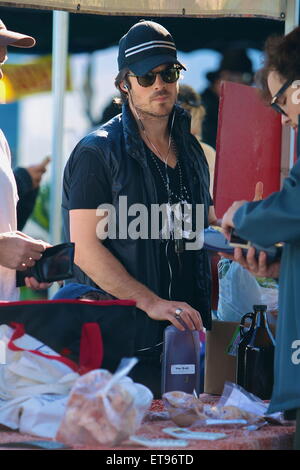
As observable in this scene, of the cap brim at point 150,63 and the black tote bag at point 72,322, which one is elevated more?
the cap brim at point 150,63

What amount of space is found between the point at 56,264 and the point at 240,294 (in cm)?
93

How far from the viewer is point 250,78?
5.16m

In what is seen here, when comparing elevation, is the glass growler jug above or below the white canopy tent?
below

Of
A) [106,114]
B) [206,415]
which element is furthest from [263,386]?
[106,114]

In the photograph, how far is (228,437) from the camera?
2023 millimetres

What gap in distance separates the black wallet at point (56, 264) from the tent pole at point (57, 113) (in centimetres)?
159

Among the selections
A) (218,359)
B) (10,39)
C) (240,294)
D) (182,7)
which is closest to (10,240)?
(10,39)

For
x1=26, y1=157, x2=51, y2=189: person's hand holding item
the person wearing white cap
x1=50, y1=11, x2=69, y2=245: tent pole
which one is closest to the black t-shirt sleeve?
the person wearing white cap

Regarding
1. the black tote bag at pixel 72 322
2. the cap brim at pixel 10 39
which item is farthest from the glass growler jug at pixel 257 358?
the cap brim at pixel 10 39

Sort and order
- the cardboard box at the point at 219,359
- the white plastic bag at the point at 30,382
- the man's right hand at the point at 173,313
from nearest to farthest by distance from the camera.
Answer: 1. the white plastic bag at the point at 30,382
2. the man's right hand at the point at 173,313
3. the cardboard box at the point at 219,359

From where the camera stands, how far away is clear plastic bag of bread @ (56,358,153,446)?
1.87 m

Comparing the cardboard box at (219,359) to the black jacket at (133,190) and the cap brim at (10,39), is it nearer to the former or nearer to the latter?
the black jacket at (133,190)

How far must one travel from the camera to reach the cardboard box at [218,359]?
2766 mm

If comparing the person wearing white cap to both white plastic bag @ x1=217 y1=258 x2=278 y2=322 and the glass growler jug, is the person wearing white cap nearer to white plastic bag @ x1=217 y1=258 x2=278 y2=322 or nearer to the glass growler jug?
the glass growler jug
